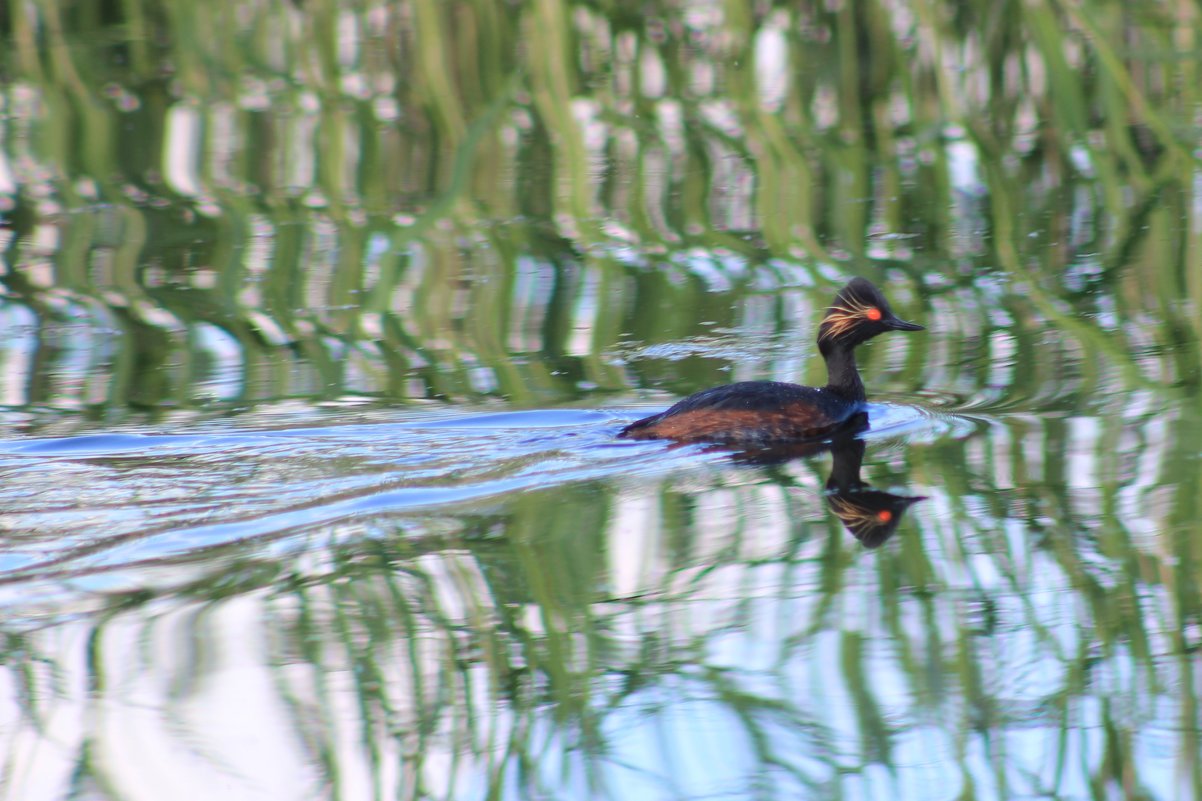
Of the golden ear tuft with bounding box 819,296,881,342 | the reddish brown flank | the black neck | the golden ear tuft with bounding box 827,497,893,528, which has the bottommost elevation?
the golden ear tuft with bounding box 827,497,893,528

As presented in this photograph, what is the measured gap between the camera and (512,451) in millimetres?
8250

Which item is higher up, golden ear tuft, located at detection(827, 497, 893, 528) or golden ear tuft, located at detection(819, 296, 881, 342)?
golden ear tuft, located at detection(819, 296, 881, 342)

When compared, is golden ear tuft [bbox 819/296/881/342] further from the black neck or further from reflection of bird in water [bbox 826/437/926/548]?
reflection of bird in water [bbox 826/437/926/548]

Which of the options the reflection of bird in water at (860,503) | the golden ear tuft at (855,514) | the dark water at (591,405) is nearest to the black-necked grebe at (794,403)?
the dark water at (591,405)

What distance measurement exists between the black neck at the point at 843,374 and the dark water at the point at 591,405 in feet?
0.62

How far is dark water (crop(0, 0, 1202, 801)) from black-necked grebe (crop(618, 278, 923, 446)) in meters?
0.17

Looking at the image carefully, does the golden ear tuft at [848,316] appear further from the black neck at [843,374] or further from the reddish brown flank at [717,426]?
the reddish brown flank at [717,426]

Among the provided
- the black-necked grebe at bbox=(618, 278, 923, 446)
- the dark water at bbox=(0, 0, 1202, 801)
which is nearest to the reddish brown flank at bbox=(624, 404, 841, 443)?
the black-necked grebe at bbox=(618, 278, 923, 446)

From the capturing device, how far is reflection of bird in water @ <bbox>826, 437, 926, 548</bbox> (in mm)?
6734

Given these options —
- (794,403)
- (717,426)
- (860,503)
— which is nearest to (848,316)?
(794,403)

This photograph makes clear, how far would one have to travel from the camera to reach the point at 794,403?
28.6 feet

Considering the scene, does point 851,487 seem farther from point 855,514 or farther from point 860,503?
point 855,514

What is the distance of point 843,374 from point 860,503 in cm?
207

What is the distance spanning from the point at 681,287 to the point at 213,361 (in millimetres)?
3035
